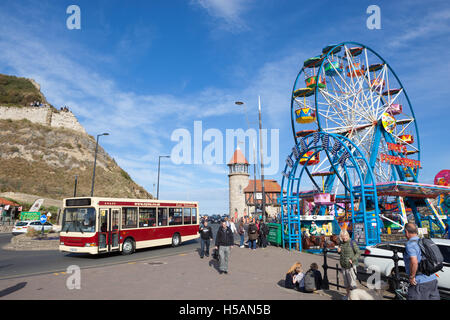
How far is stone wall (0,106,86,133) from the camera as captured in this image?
234 feet

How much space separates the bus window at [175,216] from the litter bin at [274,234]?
18.6ft

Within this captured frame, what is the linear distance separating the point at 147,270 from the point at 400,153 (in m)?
26.4

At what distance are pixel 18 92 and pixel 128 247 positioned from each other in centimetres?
8951

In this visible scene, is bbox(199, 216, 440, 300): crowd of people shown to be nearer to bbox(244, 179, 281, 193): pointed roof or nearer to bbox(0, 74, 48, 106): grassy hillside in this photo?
bbox(244, 179, 281, 193): pointed roof

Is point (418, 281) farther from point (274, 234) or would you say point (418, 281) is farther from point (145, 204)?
point (145, 204)

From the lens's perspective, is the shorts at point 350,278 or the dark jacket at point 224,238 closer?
the shorts at point 350,278

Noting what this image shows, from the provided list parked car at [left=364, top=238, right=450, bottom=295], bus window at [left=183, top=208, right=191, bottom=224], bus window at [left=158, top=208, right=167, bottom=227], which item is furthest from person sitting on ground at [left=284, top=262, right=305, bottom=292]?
bus window at [left=183, top=208, right=191, bottom=224]

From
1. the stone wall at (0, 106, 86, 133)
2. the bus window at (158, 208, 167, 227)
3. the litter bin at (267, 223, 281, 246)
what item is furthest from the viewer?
the stone wall at (0, 106, 86, 133)

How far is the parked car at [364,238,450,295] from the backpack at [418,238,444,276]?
223 cm

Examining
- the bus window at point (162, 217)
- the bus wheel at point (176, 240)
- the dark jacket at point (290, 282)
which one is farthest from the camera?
the bus wheel at point (176, 240)

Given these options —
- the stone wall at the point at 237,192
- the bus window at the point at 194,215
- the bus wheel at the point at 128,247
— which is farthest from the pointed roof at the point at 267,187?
the bus wheel at the point at 128,247

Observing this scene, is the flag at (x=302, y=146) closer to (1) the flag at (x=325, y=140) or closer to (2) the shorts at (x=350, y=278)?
(1) the flag at (x=325, y=140)

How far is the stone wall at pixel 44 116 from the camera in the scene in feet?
234

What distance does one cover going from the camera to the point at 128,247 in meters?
14.9
